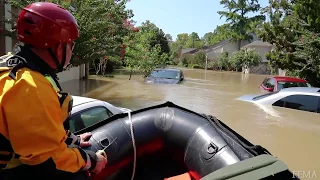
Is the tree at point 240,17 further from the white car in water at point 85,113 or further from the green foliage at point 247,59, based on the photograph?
the white car in water at point 85,113

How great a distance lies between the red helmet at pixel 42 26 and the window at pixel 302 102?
6898mm

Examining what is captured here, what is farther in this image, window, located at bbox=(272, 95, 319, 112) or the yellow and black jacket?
window, located at bbox=(272, 95, 319, 112)

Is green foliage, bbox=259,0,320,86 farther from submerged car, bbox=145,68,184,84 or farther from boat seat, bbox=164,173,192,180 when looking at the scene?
boat seat, bbox=164,173,192,180

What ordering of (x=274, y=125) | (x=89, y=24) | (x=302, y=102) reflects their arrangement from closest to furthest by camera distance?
(x=274, y=125) < (x=302, y=102) < (x=89, y=24)

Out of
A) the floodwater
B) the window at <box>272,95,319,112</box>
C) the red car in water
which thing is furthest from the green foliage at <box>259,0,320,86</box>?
the window at <box>272,95,319,112</box>

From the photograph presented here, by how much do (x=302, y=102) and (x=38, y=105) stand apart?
7.19 metres

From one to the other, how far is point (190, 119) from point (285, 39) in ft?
35.0

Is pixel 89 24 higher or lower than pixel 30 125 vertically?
higher

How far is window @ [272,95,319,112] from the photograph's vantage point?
7.35 metres

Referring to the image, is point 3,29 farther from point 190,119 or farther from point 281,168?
point 281,168

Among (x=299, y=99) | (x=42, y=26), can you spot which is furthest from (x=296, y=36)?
(x=42, y=26)

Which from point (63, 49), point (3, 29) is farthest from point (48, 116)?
point (3, 29)

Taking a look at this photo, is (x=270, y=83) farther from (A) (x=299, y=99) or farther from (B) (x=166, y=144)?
(B) (x=166, y=144)

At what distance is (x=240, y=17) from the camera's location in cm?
4803
